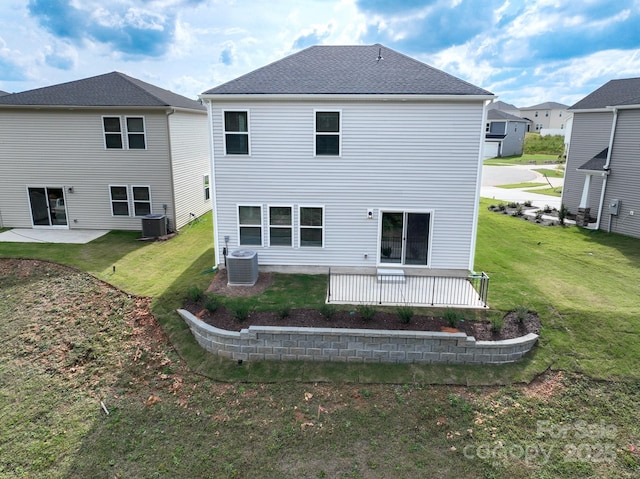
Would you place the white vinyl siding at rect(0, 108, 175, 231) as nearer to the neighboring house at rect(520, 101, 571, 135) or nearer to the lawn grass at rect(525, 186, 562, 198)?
the lawn grass at rect(525, 186, 562, 198)

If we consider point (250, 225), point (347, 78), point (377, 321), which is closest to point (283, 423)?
point (377, 321)

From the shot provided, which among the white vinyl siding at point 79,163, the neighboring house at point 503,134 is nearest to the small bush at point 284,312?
the white vinyl siding at point 79,163

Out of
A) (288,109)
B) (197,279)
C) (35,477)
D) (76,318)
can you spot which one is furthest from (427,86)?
(35,477)

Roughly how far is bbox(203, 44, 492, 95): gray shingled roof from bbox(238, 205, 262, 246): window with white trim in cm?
350

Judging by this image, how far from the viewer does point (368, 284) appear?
1203 centimetres

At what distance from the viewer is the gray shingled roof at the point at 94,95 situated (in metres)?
16.8

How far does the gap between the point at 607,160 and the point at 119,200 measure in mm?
21639

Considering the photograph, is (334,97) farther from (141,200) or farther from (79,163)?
(79,163)

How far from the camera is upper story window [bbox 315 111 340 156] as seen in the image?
39.7 feet

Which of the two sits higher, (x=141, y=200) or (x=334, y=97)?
(x=334, y=97)

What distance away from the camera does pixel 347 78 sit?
40.7 ft

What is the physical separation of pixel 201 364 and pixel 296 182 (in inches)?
235

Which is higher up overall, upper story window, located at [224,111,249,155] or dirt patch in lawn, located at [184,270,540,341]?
upper story window, located at [224,111,249,155]

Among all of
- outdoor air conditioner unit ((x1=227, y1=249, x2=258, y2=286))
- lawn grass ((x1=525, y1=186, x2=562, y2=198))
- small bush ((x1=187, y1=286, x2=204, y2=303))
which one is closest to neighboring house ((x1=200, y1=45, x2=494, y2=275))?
outdoor air conditioner unit ((x1=227, y1=249, x2=258, y2=286))
